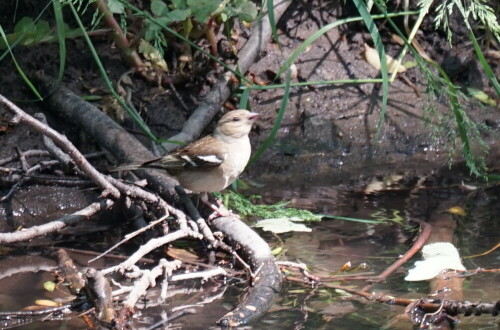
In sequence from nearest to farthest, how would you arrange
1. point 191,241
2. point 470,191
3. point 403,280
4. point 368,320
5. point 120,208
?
point 368,320, point 403,280, point 191,241, point 120,208, point 470,191

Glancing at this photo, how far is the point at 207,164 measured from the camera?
224 inches

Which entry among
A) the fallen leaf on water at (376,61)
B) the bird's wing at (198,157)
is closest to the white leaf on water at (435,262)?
the bird's wing at (198,157)

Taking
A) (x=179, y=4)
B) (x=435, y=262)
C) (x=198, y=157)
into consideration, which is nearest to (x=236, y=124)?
(x=198, y=157)

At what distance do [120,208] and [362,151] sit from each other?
7.76 ft

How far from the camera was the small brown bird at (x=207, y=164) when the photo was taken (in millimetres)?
5691

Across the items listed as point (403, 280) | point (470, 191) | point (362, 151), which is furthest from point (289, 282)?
point (362, 151)

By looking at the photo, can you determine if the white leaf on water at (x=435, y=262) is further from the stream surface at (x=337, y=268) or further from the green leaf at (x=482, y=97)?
the green leaf at (x=482, y=97)

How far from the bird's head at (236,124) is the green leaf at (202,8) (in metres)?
Answer: 0.91

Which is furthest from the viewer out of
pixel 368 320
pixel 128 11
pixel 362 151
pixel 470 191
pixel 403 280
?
pixel 362 151

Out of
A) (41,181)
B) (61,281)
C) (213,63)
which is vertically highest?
(213,63)

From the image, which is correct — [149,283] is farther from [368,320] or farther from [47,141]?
[47,141]

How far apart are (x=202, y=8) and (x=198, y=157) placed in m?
1.44

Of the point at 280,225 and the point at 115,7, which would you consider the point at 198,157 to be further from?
the point at 115,7

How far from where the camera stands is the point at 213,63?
25.1 ft
